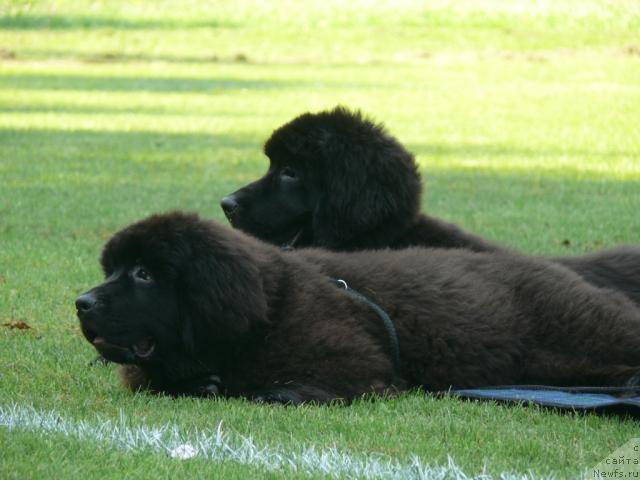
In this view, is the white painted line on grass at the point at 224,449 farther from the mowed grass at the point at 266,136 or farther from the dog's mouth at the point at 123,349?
the dog's mouth at the point at 123,349

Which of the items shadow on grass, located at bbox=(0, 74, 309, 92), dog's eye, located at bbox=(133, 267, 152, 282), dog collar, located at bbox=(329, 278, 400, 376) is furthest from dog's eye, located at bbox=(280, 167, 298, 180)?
shadow on grass, located at bbox=(0, 74, 309, 92)

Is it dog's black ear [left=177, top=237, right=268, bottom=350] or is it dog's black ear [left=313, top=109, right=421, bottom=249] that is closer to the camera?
dog's black ear [left=177, top=237, right=268, bottom=350]

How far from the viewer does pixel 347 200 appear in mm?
6406

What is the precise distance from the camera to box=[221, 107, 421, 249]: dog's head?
6402mm

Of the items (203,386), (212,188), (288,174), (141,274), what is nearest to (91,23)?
(212,188)

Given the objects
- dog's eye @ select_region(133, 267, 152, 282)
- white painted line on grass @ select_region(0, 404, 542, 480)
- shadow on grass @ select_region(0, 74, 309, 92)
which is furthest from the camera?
shadow on grass @ select_region(0, 74, 309, 92)

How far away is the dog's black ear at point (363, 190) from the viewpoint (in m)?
6.39

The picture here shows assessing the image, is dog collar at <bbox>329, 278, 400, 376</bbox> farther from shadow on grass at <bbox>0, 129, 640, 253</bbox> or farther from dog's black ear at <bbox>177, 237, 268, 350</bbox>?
shadow on grass at <bbox>0, 129, 640, 253</bbox>

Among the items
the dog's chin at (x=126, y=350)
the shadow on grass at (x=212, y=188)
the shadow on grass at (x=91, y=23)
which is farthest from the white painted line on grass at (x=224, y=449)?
the shadow on grass at (x=91, y=23)

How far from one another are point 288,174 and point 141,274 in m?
1.83

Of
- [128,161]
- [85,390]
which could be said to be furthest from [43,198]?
[85,390]

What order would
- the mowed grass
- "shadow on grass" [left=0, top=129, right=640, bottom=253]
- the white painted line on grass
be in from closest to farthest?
the white painted line on grass < the mowed grass < "shadow on grass" [left=0, top=129, right=640, bottom=253]

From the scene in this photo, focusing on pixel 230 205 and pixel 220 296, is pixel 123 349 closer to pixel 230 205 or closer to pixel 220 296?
pixel 220 296

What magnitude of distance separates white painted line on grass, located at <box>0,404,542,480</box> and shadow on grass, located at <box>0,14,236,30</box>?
33714mm
